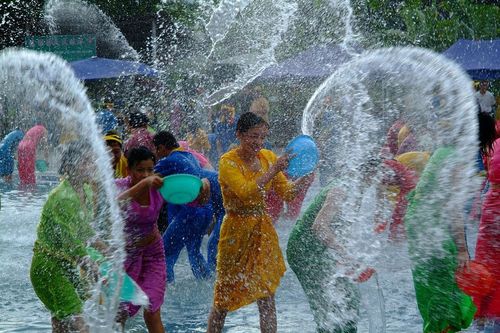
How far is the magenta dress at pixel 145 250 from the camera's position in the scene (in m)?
5.42

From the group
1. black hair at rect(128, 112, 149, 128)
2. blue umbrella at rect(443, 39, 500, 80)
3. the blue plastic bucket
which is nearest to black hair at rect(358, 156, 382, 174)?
the blue plastic bucket

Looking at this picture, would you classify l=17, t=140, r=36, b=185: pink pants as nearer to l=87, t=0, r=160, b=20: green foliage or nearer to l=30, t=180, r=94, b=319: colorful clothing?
l=30, t=180, r=94, b=319: colorful clothing

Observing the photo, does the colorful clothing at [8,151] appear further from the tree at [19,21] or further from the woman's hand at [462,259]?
the tree at [19,21]

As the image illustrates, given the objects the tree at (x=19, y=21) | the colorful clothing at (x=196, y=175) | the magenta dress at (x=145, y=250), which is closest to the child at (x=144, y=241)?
the magenta dress at (x=145, y=250)

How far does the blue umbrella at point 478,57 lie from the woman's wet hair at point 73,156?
12.5m

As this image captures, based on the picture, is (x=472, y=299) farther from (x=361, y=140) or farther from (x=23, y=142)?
(x=23, y=142)

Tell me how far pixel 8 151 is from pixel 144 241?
10686 mm

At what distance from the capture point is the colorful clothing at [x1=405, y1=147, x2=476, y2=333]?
15.1ft

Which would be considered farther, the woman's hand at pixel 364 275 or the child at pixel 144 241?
the child at pixel 144 241

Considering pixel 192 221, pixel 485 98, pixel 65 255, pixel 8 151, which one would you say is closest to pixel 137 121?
pixel 192 221

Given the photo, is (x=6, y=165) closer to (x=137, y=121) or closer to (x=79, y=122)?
(x=137, y=121)

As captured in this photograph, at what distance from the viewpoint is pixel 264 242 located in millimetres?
5605

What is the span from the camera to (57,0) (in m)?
32.6

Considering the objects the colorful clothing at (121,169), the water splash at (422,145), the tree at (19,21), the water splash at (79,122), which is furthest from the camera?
A: the tree at (19,21)
